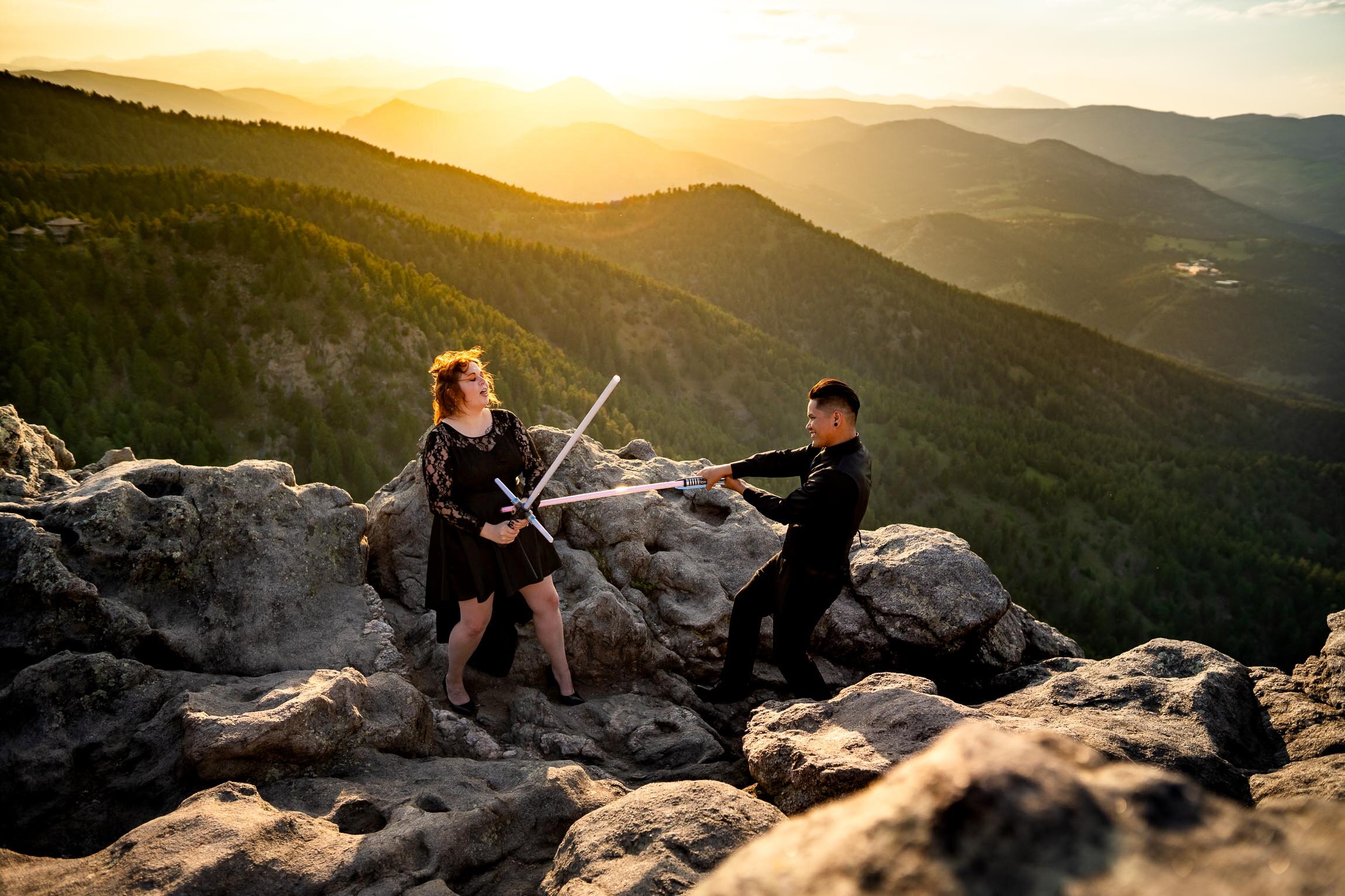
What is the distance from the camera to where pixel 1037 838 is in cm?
132

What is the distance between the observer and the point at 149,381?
13.4 m

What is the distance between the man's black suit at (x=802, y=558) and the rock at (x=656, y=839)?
175 centimetres

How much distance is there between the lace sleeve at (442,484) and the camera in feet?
16.9

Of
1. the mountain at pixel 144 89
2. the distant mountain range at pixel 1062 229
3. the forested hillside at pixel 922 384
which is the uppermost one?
the mountain at pixel 144 89

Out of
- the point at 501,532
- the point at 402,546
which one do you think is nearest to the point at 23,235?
the point at 402,546

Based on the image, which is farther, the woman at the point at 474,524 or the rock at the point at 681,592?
the rock at the point at 681,592

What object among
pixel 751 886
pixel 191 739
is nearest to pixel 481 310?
pixel 191 739

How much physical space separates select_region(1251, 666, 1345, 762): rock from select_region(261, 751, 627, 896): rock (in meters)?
4.63

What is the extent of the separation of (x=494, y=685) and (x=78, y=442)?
360 inches

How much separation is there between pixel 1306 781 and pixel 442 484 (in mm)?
5577

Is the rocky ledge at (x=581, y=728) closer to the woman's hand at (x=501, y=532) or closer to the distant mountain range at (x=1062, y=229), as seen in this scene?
the woman's hand at (x=501, y=532)

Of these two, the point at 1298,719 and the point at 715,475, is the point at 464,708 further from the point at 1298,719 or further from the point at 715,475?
the point at 1298,719

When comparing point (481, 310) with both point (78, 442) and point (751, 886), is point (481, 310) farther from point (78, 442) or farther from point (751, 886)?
point (751, 886)

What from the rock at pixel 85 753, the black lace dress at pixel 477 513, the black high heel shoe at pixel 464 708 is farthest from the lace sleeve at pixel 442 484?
the rock at pixel 85 753
